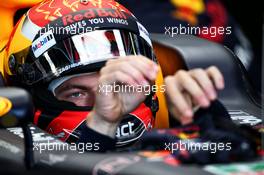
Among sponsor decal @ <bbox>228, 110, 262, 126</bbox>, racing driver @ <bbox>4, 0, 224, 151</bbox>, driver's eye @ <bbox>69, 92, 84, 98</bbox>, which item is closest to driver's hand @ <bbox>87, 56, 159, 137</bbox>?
racing driver @ <bbox>4, 0, 224, 151</bbox>

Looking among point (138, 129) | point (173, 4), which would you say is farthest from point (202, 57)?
point (173, 4)

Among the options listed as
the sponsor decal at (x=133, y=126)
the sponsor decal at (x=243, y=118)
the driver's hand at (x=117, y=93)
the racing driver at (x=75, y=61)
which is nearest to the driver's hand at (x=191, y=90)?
the driver's hand at (x=117, y=93)

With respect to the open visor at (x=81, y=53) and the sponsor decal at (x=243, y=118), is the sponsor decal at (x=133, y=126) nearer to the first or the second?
the open visor at (x=81, y=53)

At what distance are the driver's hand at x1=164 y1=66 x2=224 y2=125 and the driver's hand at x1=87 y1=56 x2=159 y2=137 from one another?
0.05m

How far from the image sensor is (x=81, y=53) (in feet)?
6.20

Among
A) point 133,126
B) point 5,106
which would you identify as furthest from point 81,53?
point 5,106

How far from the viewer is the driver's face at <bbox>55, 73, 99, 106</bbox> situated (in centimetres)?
191

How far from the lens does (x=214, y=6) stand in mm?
3156

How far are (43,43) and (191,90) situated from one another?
1.93 feet

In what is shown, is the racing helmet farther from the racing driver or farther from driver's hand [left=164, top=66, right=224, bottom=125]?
driver's hand [left=164, top=66, right=224, bottom=125]

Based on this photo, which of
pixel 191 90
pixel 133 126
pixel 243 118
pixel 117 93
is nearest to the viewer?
pixel 191 90

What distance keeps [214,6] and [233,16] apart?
95mm

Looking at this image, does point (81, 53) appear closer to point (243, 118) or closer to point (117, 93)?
point (117, 93)

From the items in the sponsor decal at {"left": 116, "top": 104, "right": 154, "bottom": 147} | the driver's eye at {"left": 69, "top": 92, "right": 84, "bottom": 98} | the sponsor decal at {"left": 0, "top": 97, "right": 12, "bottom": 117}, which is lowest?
the sponsor decal at {"left": 116, "top": 104, "right": 154, "bottom": 147}
